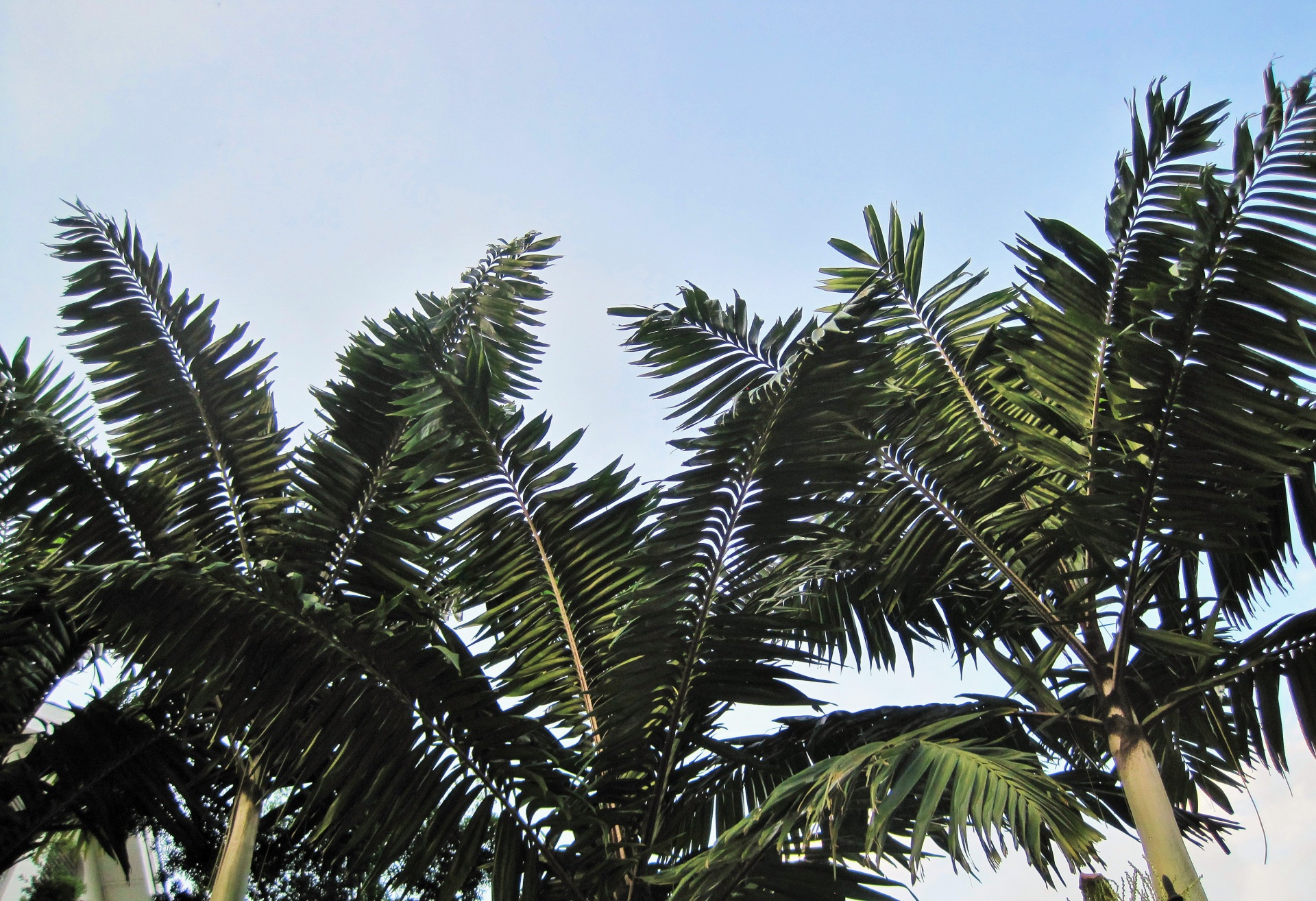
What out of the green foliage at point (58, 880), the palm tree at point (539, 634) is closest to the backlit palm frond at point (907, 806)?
the palm tree at point (539, 634)

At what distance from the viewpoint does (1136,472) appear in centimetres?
352

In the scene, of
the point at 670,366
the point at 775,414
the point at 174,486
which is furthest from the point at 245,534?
the point at 775,414

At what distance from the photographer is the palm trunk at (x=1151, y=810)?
308cm

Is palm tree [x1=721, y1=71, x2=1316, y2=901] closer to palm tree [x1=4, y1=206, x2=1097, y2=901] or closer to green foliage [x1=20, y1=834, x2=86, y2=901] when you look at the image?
palm tree [x1=4, y1=206, x2=1097, y2=901]

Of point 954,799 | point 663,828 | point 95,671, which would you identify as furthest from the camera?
point 95,671

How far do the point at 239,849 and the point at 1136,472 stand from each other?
4003mm

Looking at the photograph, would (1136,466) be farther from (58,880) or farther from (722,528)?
(58,880)

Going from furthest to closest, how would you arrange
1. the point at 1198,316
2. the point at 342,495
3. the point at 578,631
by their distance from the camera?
the point at 342,495, the point at 578,631, the point at 1198,316

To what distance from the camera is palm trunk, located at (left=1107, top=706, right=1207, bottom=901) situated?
3.08 m

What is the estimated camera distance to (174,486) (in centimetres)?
469

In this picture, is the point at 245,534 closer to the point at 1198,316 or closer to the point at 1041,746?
the point at 1041,746

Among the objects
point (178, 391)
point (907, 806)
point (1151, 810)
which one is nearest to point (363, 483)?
point (178, 391)

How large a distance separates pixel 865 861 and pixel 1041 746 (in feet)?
3.45

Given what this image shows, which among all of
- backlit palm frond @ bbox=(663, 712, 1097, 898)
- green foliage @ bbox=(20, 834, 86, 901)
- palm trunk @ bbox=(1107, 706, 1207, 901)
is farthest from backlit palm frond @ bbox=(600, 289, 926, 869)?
green foliage @ bbox=(20, 834, 86, 901)
